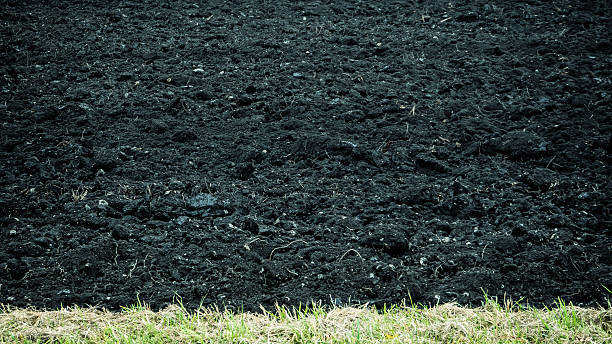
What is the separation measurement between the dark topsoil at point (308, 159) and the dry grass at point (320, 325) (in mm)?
109

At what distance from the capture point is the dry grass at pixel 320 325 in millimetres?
2215

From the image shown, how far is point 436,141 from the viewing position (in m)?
3.56

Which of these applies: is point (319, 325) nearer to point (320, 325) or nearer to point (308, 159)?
point (320, 325)

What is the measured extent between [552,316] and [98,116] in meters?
3.02

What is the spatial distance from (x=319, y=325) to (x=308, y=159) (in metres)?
1.33

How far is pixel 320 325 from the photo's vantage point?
2.30m

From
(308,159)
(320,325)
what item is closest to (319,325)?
(320,325)

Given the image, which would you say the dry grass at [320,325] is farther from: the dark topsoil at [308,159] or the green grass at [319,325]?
the dark topsoil at [308,159]

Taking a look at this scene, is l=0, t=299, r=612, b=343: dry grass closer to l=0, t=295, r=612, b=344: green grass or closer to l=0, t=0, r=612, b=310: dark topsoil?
l=0, t=295, r=612, b=344: green grass

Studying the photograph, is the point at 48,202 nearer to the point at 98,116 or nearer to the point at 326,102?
the point at 98,116

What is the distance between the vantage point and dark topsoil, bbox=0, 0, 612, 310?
2.64 metres

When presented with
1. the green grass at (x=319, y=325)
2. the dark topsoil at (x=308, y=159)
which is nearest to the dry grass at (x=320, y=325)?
the green grass at (x=319, y=325)

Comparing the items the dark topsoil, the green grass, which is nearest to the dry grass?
the green grass

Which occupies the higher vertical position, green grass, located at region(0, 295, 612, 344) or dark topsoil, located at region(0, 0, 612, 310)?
dark topsoil, located at region(0, 0, 612, 310)
